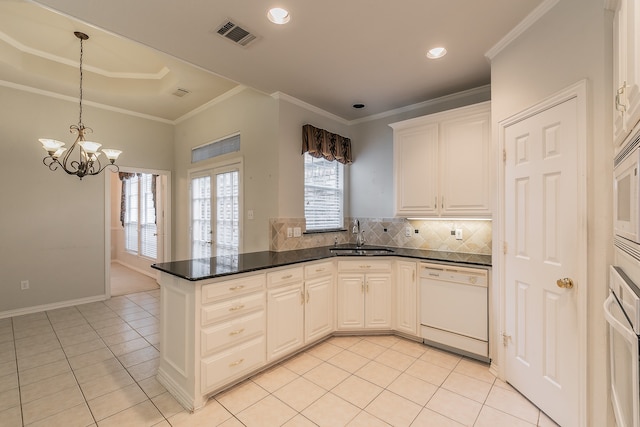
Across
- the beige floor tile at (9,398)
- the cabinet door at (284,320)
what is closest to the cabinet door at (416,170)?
the cabinet door at (284,320)

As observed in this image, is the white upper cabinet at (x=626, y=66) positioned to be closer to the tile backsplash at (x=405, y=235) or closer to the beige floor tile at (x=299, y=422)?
the tile backsplash at (x=405, y=235)

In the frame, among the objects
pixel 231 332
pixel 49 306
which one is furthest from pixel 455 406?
pixel 49 306

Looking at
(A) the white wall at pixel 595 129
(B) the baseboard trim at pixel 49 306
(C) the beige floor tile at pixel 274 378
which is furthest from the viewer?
(B) the baseboard trim at pixel 49 306

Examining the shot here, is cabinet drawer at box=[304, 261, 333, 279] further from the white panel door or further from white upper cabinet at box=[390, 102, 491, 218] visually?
the white panel door

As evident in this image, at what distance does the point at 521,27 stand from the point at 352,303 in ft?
9.50

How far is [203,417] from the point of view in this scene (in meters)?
1.94

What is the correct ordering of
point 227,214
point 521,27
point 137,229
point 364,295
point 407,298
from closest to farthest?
point 521,27 → point 407,298 → point 364,295 → point 227,214 → point 137,229

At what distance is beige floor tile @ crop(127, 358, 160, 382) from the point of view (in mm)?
2430

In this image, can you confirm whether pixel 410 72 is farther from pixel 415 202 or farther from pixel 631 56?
pixel 631 56

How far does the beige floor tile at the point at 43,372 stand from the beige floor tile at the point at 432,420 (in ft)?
9.64

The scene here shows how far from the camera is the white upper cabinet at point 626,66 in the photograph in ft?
3.44

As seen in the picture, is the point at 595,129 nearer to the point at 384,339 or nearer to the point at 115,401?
the point at 384,339

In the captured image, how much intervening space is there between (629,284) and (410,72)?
255 centimetres

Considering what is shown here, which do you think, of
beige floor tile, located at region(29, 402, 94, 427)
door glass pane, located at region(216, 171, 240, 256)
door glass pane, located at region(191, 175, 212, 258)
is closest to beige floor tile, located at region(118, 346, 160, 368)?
beige floor tile, located at region(29, 402, 94, 427)
